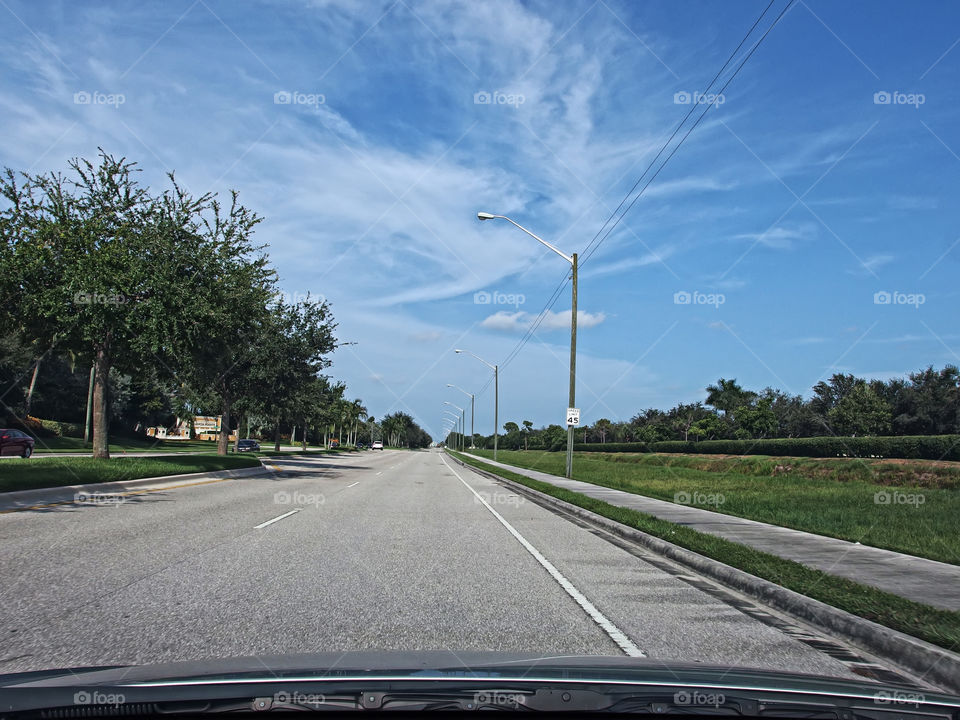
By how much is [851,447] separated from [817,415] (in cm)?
4909

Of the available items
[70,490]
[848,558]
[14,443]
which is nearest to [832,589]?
[848,558]

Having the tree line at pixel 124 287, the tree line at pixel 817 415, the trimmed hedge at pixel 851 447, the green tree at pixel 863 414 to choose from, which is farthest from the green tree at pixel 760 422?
the tree line at pixel 124 287

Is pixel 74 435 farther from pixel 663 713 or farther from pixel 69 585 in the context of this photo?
pixel 663 713

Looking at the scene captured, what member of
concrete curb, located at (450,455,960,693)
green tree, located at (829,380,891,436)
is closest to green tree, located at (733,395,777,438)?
green tree, located at (829,380,891,436)

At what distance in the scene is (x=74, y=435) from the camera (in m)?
61.8

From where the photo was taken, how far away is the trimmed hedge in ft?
141

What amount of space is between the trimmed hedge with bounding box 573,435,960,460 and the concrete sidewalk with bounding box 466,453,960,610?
3447 cm

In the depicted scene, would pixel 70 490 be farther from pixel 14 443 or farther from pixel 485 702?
pixel 14 443

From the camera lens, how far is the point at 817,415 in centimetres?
9756

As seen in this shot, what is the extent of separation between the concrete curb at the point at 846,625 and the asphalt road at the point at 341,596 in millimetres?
272

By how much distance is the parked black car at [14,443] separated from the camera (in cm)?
3306

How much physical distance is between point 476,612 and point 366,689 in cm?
339

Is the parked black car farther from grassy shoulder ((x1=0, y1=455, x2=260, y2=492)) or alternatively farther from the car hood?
the car hood

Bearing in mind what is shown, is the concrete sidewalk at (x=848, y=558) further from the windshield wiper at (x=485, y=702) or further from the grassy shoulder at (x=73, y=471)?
the grassy shoulder at (x=73, y=471)
